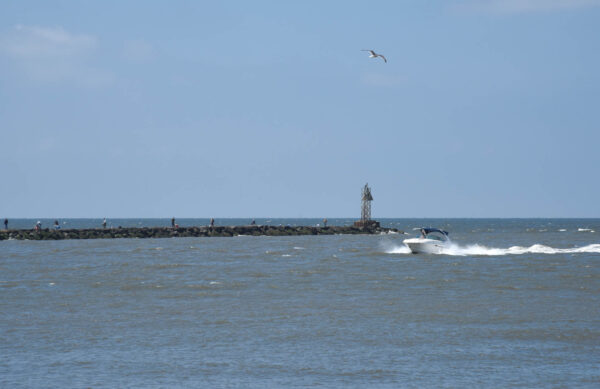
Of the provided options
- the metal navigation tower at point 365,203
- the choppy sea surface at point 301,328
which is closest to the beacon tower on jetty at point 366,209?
the metal navigation tower at point 365,203

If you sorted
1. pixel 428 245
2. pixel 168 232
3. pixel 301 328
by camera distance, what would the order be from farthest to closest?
1. pixel 168 232
2. pixel 428 245
3. pixel 301 328

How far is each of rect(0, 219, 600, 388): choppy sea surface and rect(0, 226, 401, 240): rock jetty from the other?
5553 centimetres

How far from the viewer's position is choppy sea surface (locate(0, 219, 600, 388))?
1869cm

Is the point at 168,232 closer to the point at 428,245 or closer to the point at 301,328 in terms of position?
the point at 428,245

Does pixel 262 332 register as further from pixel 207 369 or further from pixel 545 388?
pixel 545 388

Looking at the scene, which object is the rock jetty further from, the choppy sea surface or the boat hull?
the choppy sea surface

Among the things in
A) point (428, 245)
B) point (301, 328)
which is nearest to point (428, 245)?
point (428, 245)

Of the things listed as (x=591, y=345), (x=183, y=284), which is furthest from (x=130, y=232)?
(x=591, y=345)

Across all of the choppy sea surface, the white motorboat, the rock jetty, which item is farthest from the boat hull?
the rock jetty

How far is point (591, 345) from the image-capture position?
22.3 metres

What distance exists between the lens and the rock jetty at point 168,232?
102188mm

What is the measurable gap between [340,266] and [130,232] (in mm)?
63113

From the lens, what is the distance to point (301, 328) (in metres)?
25.4

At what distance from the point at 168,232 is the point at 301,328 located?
90718 mm
